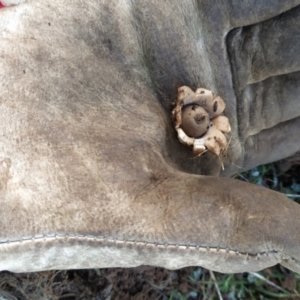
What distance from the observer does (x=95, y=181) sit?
945mm

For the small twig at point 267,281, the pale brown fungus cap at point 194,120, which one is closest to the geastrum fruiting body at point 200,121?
the pale brown fungus cap at point 194,120

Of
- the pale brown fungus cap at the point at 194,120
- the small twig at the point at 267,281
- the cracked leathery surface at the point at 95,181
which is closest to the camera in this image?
the cracked leathery surface at the point at 95,181

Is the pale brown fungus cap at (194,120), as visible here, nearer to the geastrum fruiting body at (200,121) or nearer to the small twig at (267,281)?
the geastrum fruiting body at (200,121)

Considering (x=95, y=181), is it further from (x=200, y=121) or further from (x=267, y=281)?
(x=267, y=281)

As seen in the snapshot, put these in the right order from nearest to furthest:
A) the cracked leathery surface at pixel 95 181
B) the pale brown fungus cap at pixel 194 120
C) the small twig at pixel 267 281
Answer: the cracked leathery surface at pixel 95 181 < the pale brown fungus cap at pixel 194 120 < the small twig at pixel 267 281

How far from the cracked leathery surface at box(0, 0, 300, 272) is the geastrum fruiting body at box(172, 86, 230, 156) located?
47mm

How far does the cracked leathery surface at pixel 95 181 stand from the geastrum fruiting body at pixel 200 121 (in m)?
0.05

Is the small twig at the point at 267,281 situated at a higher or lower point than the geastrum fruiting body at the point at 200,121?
lower

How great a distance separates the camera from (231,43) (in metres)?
1.35

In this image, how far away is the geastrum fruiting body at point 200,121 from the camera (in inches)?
45.4

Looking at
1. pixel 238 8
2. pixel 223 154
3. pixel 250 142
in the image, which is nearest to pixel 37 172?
pixel 223 154

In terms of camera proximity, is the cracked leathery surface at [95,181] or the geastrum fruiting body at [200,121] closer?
the cracked leathery surface at [95,181]

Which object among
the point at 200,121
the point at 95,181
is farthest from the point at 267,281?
the point at 95,181

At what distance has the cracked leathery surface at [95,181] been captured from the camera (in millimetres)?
930
